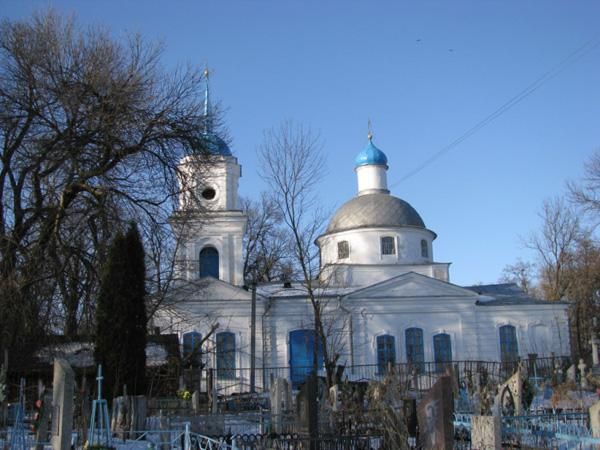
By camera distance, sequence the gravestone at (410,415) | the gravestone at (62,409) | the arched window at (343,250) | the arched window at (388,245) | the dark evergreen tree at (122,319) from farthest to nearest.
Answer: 1. the arched window at (343,250)
2. the arched window at (388,245)
3. the dark evergreen tree at (122,319)
4. the gravestone at (410,415)
5. the gravestone at (62,409)

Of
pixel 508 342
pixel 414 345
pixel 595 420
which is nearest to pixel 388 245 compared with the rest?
pixel 414 345

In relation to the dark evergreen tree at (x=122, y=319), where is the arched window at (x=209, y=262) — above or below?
above

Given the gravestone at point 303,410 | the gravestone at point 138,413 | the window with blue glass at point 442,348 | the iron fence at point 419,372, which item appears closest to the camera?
the gravestone at point 303,410

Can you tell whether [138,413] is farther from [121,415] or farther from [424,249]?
[424,249]

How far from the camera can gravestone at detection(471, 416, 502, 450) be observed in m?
10.0

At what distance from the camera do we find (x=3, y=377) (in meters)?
14.2

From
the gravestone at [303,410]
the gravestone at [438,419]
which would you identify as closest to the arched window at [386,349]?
the gravestone at [303,410]

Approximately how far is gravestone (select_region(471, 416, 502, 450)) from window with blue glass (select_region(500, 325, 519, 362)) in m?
21.8

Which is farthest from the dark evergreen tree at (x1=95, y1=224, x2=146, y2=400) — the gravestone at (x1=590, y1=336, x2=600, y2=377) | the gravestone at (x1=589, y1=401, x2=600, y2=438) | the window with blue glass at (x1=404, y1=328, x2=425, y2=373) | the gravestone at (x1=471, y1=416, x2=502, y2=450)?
the gravestone at (x1=590, y1=336, x2=600, y2=377)

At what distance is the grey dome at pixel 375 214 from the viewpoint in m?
35.3

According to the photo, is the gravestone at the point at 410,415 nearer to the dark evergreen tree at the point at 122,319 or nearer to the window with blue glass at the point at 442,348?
the dark evergreen tree at the point at 122,319

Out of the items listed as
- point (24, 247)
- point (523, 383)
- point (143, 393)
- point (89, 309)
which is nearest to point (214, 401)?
point (143, 393)

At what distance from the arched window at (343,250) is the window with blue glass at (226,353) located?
7230 millimetres

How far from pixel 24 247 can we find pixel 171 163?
4.09 meters
